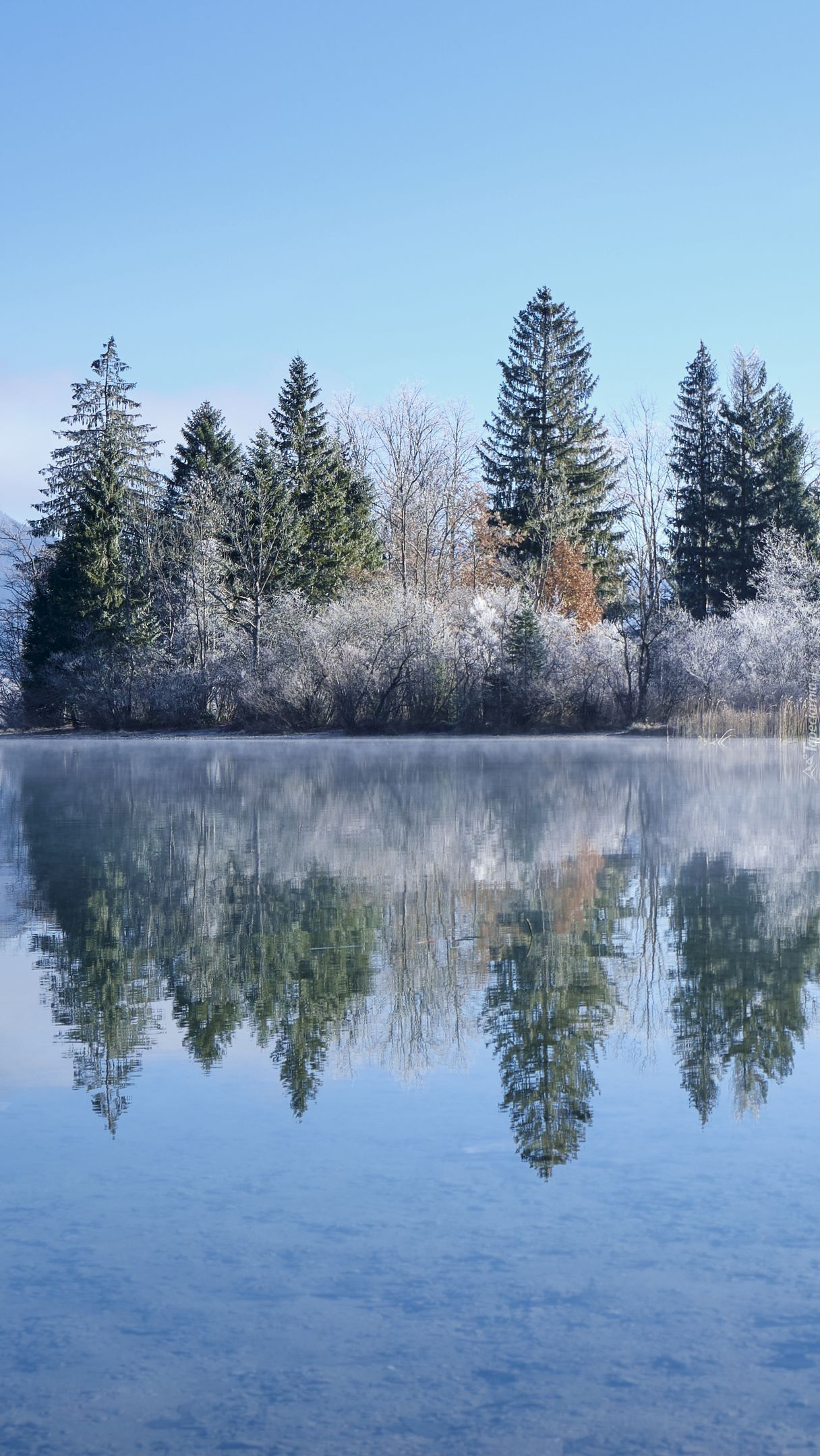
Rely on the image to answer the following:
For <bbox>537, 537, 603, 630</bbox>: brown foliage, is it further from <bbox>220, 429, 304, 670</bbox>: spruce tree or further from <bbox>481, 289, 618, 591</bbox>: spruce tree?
<bbox>220, 429, 304, 670</bbox>: spruce tree

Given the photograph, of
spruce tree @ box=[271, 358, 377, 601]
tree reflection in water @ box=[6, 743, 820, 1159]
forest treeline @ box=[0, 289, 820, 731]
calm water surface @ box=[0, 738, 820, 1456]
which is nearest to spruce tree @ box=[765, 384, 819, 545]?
forest treeline @ box=[0, 289, 820, 731]

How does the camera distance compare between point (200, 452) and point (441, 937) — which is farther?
point (200, 452)

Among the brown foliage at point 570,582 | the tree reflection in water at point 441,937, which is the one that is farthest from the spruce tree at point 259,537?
the tree reflection in water at point 441,937

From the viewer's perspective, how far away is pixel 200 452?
5934 cm

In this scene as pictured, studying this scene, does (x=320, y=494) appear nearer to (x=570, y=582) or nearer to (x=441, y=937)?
(x=570, y=582)

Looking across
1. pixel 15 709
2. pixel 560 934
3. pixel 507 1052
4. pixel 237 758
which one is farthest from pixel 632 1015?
pixel 15 709

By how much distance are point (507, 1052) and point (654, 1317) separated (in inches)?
79.4

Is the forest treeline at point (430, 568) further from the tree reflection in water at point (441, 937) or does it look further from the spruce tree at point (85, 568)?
the tree reflection in water at point (441, 937)

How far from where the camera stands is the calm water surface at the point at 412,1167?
2422 millimetres

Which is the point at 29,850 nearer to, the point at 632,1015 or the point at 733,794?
the point at 632,1015

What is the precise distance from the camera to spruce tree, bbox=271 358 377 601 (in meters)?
55.0

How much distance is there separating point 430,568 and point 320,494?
325 inches

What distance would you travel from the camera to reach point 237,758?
28.2m

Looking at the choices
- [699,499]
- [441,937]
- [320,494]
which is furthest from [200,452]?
[441,937]
